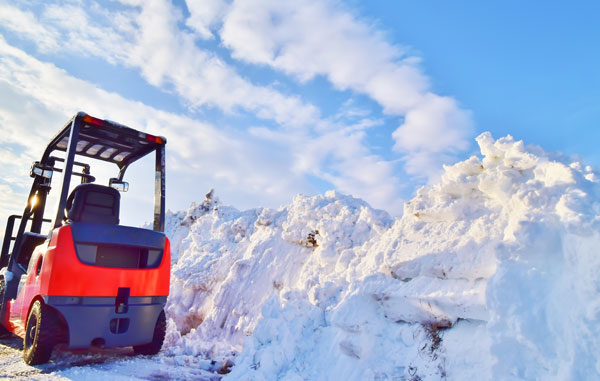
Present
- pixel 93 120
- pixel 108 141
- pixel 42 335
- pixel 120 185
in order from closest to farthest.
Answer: pixel 42 335, pixel 93 120, pixel 108 141, pixel 120 185

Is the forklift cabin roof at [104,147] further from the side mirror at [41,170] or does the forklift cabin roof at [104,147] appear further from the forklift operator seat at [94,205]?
the forklift operator seat at [94,205]

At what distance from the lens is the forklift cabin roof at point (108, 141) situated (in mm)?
6270

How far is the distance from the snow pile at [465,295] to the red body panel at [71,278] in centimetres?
134

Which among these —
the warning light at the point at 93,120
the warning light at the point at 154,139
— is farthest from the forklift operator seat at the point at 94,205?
the warning light at the point at 154,139

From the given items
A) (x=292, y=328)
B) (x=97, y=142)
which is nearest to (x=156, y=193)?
(x=97, y=142)

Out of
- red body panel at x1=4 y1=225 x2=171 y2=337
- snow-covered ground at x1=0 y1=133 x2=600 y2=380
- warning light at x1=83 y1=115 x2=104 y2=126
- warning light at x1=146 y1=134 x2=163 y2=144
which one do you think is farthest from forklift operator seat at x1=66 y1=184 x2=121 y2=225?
snow-covered ground at x1=0 y1=133 x2=600 y2=380

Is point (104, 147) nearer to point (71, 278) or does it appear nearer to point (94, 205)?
point (94, 205)

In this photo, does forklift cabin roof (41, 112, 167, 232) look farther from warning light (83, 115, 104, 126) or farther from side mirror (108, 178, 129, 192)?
side mirror (108, 178, 129, 192)

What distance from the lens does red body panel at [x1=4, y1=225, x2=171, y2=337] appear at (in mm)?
5115

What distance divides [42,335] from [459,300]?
5160 millimetres

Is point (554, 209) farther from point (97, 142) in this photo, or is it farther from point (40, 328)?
point (97, 142)

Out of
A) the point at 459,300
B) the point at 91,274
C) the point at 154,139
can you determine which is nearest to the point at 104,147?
the point at 154,139

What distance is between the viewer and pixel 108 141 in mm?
7004

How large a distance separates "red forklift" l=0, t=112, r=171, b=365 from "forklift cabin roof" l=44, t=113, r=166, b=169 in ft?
0.06
